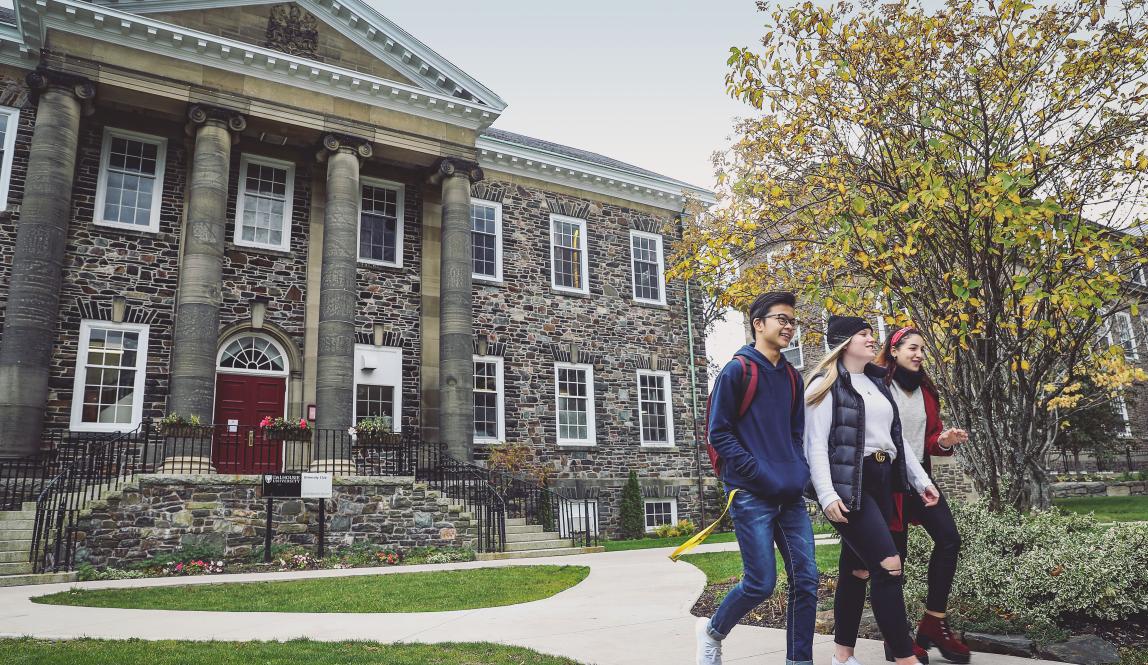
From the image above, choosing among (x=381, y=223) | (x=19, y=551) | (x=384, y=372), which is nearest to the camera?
(x=19, y=551)

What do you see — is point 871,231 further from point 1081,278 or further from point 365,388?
point 365,388

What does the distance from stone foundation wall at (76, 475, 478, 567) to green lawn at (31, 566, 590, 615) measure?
3.08 m

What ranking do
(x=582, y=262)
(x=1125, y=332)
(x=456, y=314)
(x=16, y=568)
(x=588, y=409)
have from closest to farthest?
(x=16, y=568) < (x=456, y=314) < (x=588, y=409) < (x=582, y=262) < (x=1125, y=332)

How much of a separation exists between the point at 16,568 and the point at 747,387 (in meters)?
11.8

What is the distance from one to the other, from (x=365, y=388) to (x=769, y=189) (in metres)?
12.2

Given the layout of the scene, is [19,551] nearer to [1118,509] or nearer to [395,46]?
[395,46]

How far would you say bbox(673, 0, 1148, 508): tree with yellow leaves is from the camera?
6.55 meters

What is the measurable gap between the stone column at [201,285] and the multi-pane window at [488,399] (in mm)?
6256

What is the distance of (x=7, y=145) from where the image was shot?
50.8 feet

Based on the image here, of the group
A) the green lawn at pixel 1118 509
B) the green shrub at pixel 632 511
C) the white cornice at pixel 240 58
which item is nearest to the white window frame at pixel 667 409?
the green shrub at pixel 632 511

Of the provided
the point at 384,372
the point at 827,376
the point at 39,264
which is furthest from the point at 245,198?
the point at 827,376

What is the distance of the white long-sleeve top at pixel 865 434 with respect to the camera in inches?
165

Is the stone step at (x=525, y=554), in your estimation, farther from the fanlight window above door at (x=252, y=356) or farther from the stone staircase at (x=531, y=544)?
the fanlight window above door at (x=252, y=356)

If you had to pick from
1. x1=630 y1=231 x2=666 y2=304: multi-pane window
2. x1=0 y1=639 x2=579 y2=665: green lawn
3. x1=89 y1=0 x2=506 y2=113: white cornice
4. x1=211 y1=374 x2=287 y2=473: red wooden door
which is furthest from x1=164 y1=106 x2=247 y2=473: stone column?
x1=630 y1=231 x2=666 y2=304: multi-pane window
